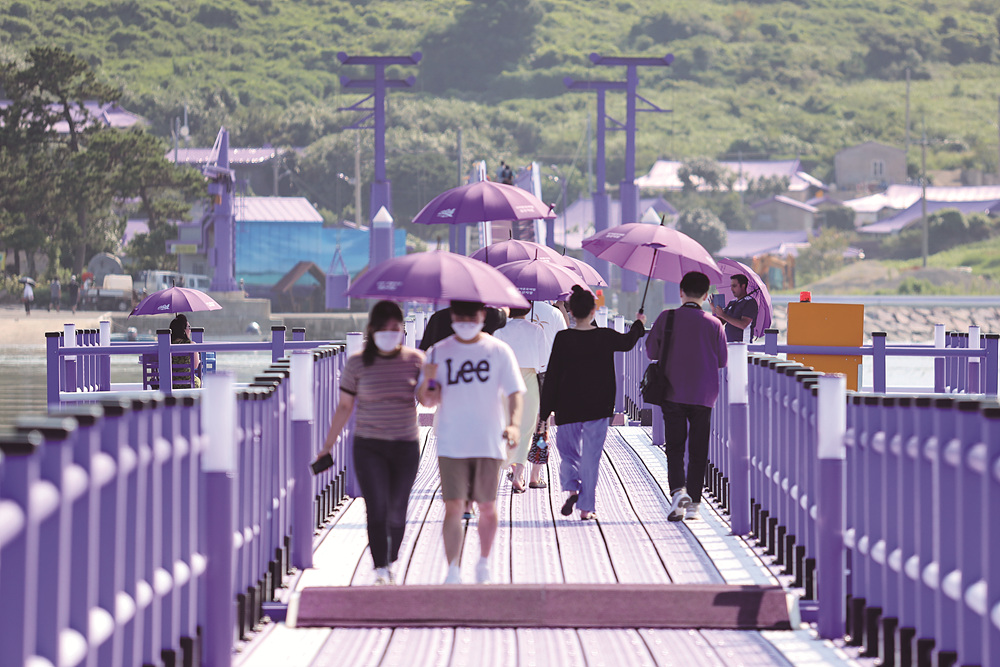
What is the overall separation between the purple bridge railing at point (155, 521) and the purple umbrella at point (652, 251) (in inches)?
152

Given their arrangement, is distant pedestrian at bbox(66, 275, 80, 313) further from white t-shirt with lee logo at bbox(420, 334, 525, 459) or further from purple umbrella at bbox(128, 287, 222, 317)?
white t-shirt with lee logo at bbox(420, 334, 525, 459)

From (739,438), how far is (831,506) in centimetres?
245

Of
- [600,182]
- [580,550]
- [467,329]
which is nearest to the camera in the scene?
[467,329]

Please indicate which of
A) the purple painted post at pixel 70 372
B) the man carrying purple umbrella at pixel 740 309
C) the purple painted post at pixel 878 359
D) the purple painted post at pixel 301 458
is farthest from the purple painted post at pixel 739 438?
the purple painted post at pixel 70 372

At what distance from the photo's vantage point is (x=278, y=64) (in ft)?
649

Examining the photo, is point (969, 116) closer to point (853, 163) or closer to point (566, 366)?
point (853, 163)

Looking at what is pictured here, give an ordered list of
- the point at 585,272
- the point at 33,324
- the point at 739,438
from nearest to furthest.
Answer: the point at 739,438 < the point at 585,272 < the point at 33,324

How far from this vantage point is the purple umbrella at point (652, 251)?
10648mm

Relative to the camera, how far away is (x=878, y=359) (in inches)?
563

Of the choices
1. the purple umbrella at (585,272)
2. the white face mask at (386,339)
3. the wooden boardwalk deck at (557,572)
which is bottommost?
the wooden boardwalk deck at (557,572)

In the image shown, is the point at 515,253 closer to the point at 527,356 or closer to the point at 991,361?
the point at 527,356

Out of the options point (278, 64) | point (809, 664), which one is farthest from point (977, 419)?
point (278, 64)

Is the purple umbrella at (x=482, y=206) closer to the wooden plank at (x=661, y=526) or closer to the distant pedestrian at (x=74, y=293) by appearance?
the wooden plank at (x=661, y=526)

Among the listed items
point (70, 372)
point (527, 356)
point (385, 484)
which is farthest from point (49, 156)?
point (385, 484)
